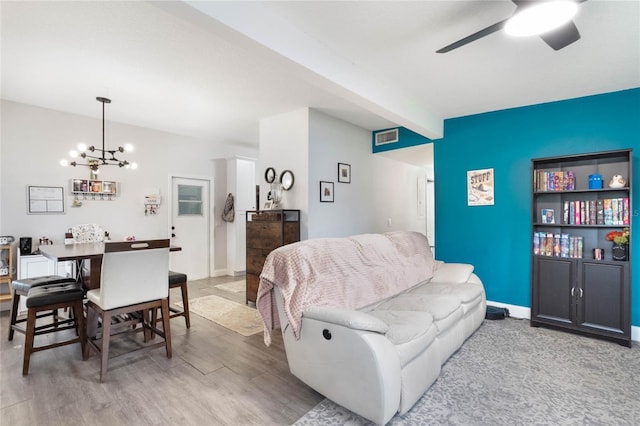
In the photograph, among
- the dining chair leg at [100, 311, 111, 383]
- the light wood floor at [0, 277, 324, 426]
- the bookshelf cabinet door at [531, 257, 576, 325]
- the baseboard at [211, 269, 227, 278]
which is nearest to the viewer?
the light wood floor at [0, 277, 324, 426]

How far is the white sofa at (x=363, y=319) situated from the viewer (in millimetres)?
1791

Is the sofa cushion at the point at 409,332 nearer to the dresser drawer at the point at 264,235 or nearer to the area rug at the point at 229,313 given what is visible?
the area rug at the point at 229,313

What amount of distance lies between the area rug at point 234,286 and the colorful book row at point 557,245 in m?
4.06

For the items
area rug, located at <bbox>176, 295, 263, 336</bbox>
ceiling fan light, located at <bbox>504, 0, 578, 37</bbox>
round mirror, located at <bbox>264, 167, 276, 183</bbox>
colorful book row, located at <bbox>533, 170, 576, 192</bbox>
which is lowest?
→ area rug, located at <bbox>176, 295, 263, 336</bbox>

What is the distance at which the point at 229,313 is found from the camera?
3.90 meters

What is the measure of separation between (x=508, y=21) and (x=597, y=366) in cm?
278

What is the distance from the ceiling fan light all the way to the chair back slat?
2898 millimetres

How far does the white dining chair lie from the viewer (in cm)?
238

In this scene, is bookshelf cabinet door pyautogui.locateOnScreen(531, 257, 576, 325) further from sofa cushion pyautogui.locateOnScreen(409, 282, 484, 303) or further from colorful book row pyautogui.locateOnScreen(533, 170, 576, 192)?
colorful book row pyautogui.locateOnScreen(533, 170, 576, 192)

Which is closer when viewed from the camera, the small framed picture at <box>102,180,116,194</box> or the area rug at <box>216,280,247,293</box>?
the small framed picture at <box>102,180,116,194</box>

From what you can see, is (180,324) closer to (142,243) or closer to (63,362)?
(63,362)

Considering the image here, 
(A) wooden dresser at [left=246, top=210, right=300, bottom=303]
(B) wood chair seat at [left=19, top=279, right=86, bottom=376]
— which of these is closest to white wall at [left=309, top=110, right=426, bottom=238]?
(A) wooden dresser at [left=246, top=210, right=300, bottom=303]

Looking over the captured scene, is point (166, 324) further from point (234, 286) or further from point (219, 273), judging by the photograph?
point (219, 273)

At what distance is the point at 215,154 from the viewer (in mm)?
6043
